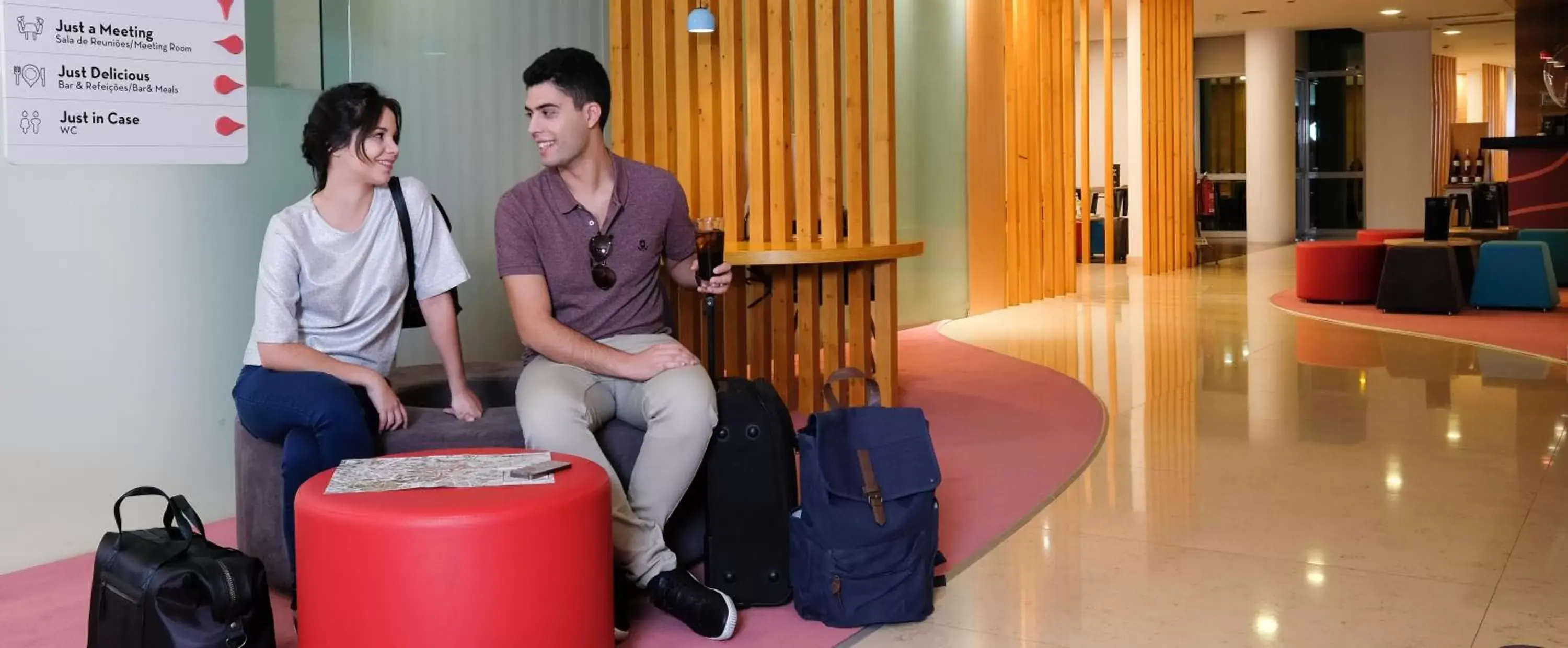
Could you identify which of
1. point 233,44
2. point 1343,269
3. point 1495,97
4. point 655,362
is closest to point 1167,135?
point 1343,269

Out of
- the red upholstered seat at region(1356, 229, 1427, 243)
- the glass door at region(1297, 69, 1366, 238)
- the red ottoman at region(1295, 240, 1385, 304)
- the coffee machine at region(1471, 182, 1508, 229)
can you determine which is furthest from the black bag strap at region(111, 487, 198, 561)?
the glass door at region(1297, 69, 1366, 238)

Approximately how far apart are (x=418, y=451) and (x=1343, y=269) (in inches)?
330

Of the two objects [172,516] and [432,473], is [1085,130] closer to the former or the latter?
[432,473]

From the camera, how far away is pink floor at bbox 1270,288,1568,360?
7594 mm

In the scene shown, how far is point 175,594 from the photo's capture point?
250 cm

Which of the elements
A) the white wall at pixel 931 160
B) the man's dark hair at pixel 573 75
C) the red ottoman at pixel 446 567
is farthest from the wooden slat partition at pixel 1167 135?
the red ottoman at pixel 446 567

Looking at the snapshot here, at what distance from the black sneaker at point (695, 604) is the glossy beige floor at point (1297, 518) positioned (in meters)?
0.32

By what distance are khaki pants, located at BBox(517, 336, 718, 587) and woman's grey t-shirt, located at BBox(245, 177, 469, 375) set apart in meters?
0.43

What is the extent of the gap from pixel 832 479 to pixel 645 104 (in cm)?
288

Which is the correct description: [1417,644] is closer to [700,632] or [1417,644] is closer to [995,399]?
[700,632]

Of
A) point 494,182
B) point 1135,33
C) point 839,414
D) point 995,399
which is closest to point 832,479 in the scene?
point 839,414

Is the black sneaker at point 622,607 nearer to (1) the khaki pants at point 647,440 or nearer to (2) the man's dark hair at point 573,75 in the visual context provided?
(1) the khaki pants at point 647,440

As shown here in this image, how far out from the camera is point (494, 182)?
16.2 ft

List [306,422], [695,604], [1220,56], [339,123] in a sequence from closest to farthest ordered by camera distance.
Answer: [695,604]
[306,422]
[339,123]
[1220,56]
